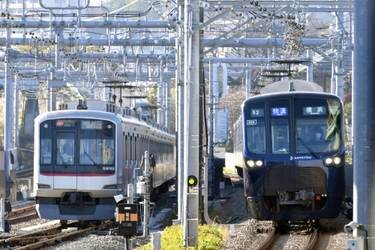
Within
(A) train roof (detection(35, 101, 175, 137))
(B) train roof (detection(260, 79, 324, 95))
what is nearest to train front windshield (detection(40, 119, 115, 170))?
(A) train roof (detection(35, 101, 175, 137))

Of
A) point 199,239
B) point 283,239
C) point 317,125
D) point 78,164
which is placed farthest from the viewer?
point 78,164

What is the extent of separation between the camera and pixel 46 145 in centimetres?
1894

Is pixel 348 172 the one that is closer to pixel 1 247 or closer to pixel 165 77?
pixel 1 247

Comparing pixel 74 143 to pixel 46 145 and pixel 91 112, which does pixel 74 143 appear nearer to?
pixel 46 145

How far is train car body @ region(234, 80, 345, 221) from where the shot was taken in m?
15.9

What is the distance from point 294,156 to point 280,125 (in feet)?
2.24

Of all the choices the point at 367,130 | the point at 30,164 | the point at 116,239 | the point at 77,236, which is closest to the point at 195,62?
the point at 116,239

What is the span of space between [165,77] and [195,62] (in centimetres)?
2380

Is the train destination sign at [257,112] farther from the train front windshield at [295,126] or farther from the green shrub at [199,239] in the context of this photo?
the green shrub at [199,239]

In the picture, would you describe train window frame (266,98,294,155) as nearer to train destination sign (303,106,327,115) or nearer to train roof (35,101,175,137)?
train destination sign (303,106,327,115)

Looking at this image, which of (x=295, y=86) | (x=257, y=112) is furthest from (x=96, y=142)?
(x=295, y=86)

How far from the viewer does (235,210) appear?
77.3 ft

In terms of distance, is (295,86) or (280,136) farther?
(295,86)

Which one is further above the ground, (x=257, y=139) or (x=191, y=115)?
(x=191, y=115)
